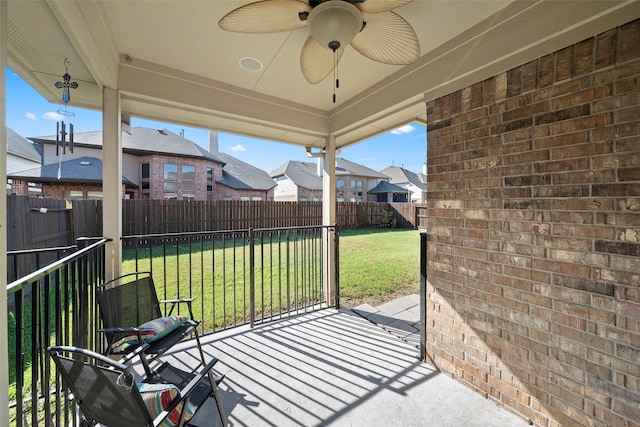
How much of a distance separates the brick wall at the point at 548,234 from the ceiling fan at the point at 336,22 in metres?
0.82

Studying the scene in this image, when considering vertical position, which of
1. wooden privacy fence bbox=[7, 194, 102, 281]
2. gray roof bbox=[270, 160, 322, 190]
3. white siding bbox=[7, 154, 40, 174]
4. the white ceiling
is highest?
gray roof bbox=[270, 160, 322, 190]

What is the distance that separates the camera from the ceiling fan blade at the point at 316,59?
171 centimetres

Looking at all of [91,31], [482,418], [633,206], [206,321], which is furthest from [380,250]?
[91,31]

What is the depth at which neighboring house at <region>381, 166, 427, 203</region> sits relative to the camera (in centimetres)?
2547

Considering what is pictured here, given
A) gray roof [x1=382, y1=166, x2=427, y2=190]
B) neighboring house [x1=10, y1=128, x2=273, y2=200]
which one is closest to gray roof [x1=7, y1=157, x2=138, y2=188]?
neighboring house [x1=10, y1=128, x2=273, y2=200]

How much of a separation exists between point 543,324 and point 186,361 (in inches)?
105

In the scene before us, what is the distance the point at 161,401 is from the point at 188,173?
49.9ft

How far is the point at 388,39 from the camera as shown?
1.58 metres

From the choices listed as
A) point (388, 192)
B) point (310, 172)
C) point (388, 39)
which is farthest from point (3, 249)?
point (388, 192)

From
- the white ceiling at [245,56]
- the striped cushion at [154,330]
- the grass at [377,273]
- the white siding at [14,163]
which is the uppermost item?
the white ceiling at [245,56]

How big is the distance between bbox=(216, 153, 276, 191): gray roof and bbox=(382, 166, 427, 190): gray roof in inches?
554

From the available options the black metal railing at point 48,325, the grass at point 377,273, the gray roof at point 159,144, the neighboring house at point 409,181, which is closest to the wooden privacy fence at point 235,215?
the grass at point 377,273

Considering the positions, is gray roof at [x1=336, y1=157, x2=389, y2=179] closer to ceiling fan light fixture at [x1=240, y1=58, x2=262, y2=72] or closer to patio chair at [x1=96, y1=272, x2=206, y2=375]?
ceiling fan light fixture at [x1=240, y1=58, x2=262, y2=72]

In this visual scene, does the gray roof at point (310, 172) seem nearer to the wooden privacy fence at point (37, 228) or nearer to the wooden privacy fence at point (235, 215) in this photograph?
the wooden privacy fence at point (235, 215)
